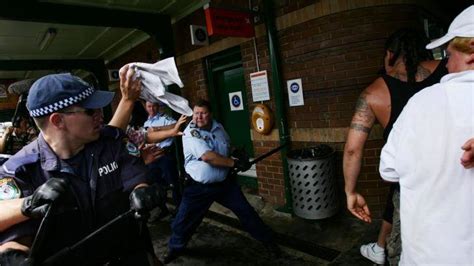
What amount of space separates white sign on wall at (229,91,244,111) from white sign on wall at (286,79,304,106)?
4.02 feet

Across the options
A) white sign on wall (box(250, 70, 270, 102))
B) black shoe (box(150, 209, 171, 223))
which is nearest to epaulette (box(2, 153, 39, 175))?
white sign on wall (box(250, 70, 270, 102))

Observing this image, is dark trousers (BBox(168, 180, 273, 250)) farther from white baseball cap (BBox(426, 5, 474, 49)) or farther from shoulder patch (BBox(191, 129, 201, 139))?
white baseball cap (BBox(426, 5, 474, 49))

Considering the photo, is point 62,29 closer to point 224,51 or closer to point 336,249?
point 224,51

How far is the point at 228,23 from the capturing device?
3914 mm

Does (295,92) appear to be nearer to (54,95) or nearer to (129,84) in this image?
(129,84)

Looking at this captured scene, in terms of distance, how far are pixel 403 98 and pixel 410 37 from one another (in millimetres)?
501

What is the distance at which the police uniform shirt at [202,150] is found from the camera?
129 inches

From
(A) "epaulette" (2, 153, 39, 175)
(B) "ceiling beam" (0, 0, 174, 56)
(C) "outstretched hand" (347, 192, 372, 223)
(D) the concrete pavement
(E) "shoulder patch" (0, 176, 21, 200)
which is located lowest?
(D) the concrete pavement

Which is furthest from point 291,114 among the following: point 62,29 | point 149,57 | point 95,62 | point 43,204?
point 95,62

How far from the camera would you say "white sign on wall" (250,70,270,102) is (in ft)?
14.4

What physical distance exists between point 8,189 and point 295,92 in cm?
337

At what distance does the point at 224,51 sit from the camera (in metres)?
5.16

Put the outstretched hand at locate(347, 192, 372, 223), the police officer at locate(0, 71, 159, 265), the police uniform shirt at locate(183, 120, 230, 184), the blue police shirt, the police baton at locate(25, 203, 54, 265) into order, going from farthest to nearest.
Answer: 1. the blue police shirt
2. the police uniform shirt at locate(183, 120, 230, 184)
3. the outstretched hand at locate(347, 192, 372, 223)
4. the police officer at locate(0, 71, 159, 265)
5. the police baton at locate(25, 203, 54, 265)

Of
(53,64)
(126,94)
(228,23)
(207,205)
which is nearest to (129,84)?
(126,94)
